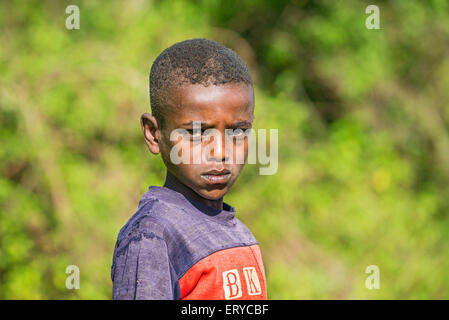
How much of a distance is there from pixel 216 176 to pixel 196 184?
0.06 meters

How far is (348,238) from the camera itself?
603cm

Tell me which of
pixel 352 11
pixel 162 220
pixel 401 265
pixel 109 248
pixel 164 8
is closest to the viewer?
pixel 162 220

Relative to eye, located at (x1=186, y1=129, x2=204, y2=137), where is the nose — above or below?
below

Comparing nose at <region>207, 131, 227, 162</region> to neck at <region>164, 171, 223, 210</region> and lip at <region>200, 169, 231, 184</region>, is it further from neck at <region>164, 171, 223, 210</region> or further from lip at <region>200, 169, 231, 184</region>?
neck at <region>164, 171, 223, 210</region>

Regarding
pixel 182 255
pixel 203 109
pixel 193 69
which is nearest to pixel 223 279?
pixel 182 255

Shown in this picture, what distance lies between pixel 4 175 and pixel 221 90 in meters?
3.72

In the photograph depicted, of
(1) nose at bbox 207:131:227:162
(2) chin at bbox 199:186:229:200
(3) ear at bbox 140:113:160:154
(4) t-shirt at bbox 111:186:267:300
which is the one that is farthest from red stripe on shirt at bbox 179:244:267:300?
(3) ear at bbox 140:113:160:154

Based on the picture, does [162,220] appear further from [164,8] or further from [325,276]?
[164,8]

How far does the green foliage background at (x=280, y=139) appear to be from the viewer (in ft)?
15.3

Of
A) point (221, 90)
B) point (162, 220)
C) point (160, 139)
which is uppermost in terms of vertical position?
point (221, 90)

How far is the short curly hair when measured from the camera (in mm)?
→ 1585

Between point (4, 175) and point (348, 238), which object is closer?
point (4, 175)

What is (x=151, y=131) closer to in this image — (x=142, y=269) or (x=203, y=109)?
(x=203, y=109)
